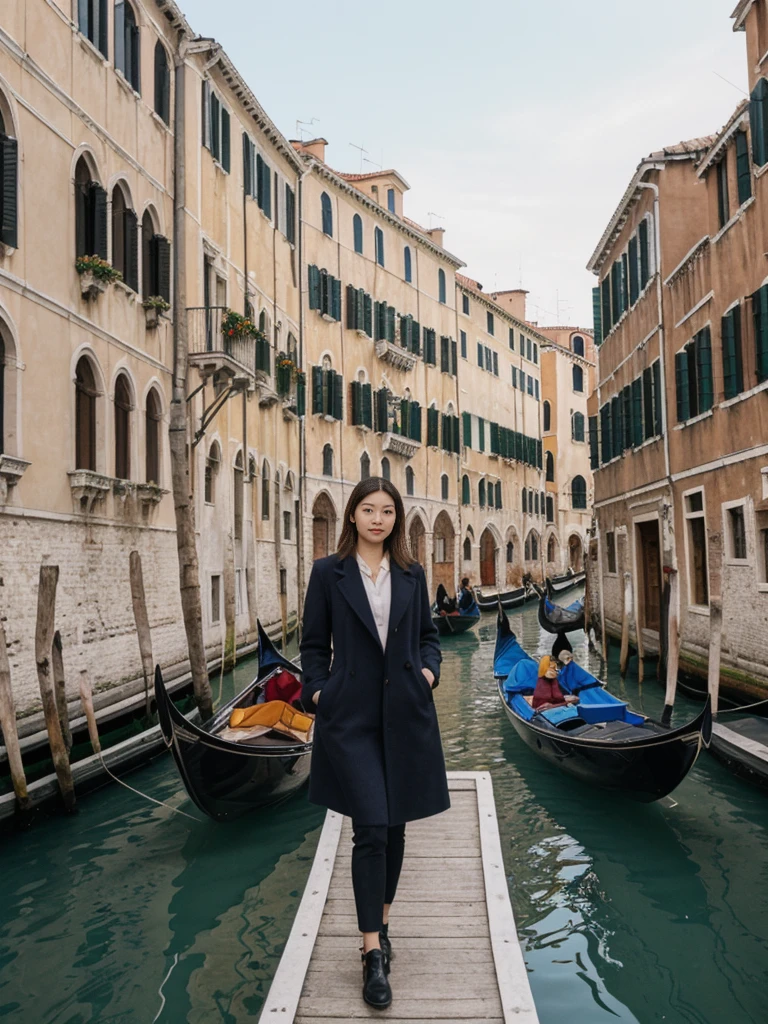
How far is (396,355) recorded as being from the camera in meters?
25.5

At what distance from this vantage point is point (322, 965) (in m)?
3.43

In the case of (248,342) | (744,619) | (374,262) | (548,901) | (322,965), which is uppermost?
(374,262)

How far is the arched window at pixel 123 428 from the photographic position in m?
11.2

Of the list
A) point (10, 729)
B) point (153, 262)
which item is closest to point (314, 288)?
point (153, 262)

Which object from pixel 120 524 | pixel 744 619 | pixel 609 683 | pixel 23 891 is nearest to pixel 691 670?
pixel 609 683

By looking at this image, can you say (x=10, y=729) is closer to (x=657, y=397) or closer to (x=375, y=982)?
(x=375, y=982)

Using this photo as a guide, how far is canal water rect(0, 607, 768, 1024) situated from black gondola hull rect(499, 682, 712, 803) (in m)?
0.23

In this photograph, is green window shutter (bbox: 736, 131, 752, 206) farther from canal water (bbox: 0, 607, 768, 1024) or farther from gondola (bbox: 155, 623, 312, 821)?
gondola (bbox: 155, 623, 312, 821)

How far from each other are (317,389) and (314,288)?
82.2 inches

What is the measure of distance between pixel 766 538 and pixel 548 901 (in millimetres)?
5356

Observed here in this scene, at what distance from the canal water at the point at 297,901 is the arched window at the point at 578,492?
33.5 metres

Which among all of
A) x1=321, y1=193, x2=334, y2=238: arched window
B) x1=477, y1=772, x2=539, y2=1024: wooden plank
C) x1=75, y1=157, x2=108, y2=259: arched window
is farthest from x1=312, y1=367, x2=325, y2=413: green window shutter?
x1=477, y1=772, x2=539, y2=1024: wooden plank

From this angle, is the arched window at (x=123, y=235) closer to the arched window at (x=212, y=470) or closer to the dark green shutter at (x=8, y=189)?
the dark green shutter at (x=8, y=189)

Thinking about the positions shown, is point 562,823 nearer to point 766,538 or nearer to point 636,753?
point 636,753
